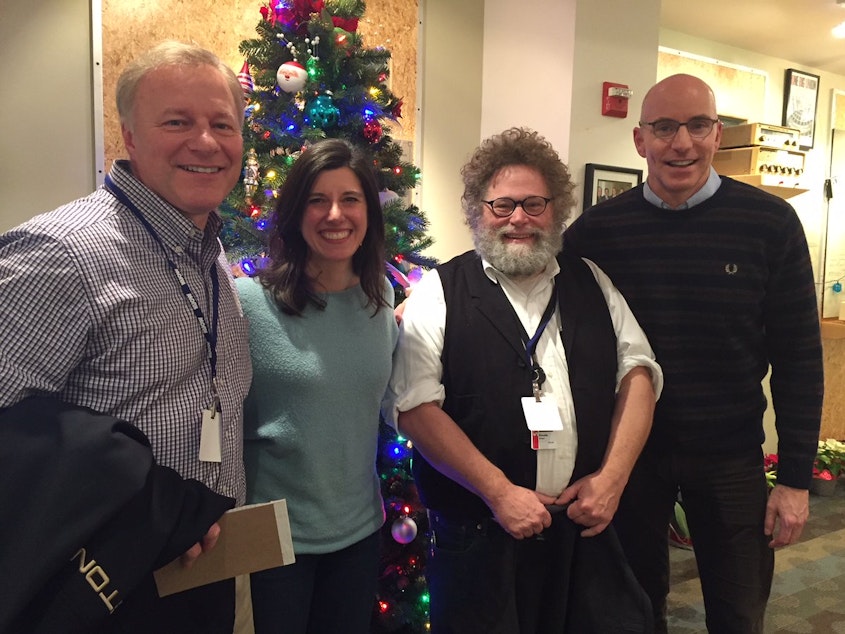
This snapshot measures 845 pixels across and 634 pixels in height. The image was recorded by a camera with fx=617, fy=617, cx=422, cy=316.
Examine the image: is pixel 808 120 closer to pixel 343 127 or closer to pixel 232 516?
pixel 343 127

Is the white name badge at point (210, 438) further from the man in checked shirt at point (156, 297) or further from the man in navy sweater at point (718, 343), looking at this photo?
the man in navy sweater at point (718, 343)

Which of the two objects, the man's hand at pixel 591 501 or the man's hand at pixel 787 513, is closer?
the man's hand at pixel 591 501

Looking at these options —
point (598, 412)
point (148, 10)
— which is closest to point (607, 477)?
point (598, 412)

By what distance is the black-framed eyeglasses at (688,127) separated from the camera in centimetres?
187

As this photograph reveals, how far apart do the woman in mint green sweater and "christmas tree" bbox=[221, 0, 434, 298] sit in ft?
1.77

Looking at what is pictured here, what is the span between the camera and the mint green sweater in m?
1.41

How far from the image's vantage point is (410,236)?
2.28 metres

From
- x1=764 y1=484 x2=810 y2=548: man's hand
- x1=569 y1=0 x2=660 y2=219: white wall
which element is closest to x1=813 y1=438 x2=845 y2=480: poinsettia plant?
x1=569 y1=0 x2=660 y2=219: white wall

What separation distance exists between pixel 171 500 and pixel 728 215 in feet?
5.54

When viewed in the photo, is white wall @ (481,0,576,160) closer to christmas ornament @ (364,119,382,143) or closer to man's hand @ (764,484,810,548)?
christmas ornament @ (364,119,382,143)

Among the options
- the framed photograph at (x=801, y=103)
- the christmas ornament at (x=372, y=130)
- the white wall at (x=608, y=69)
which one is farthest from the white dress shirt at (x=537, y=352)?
the framed photograph at (x=801, y=103)

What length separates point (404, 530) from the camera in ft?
7.17

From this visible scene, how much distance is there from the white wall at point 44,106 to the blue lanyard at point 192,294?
5.14 feet

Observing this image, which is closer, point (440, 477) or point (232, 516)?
point (232, 516)
